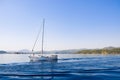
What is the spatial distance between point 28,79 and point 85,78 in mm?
9081

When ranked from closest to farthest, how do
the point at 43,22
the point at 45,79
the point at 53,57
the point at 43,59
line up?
the point at 45,79 < the point at 43,59 < the point at 53,57 < the point at 43,22

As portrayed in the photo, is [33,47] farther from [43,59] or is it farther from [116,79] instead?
[116,79]

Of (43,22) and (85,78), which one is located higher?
(43,22)

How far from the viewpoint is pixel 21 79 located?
38.4 metres

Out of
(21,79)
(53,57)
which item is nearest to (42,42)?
(53,57)

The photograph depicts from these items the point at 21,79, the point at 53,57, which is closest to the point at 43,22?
the point at 53,57

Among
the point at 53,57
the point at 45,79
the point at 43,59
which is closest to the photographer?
the point at 45,79

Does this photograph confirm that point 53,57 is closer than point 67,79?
No

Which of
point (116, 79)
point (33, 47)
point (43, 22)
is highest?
point (43, 22)

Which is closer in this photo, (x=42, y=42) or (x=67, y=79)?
(x=67, y=79)

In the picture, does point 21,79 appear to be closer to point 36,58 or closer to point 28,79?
point 28,79

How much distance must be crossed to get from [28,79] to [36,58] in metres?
63.1

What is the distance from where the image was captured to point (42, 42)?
11056cm

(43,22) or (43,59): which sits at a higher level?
(43,22)
